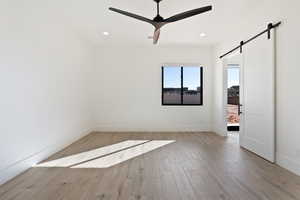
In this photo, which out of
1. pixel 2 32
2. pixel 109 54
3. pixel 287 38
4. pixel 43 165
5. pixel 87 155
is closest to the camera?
pixel 2 32

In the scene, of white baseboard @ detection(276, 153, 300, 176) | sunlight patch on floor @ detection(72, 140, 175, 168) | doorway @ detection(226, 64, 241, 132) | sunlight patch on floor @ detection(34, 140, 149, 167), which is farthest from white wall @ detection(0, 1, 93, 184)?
doorway @ detection(226, 64, 241, 132)

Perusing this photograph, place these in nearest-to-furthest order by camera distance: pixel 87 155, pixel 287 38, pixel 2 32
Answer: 1. pixel 2 32
2. pixel 287 38
3. pixel 87 155

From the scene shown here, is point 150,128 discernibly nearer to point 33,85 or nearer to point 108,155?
point 108,155

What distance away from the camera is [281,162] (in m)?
3.04

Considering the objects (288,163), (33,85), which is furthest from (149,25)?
(288,163)

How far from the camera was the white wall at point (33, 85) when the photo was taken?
8.42 feet

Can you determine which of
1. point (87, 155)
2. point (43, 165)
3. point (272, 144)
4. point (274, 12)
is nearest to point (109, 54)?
point (87, 155)

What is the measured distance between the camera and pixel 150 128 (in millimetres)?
6473

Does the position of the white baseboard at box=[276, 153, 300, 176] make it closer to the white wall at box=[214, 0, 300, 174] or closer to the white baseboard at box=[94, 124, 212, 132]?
the white wall at box=[214, 0, 300, 174]

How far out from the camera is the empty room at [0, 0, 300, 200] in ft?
8.23

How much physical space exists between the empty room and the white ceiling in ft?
0.11

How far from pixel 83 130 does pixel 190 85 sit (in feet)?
12.0

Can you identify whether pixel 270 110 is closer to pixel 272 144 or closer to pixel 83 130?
pixel 272 144

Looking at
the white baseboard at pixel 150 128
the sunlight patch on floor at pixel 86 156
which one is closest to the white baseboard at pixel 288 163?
the sunlight patch on floor at pixel 86 156
